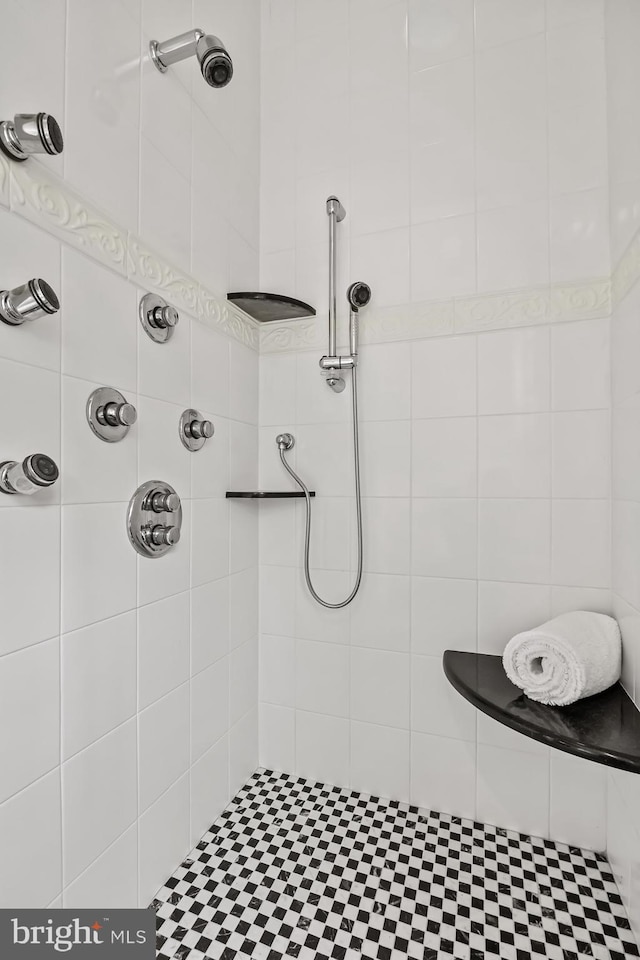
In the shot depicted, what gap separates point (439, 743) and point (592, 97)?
1898 millimetres

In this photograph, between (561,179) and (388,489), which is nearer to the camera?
(561,179)

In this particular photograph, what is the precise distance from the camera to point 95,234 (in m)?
0.98

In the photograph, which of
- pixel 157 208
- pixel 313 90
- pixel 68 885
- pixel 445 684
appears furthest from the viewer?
pixel 313 90

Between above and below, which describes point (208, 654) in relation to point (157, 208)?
below

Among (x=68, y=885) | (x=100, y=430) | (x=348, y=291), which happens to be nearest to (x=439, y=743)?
(x=68, y=885)

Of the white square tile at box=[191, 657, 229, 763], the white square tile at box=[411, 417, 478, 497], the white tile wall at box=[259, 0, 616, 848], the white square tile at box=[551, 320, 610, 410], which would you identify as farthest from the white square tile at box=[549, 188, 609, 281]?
the white square tile at box=[191, 657, 229, 763]

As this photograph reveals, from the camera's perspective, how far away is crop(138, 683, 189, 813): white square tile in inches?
43.9

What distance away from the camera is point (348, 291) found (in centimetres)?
149

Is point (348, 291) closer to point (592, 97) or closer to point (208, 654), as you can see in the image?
point (592, 97)

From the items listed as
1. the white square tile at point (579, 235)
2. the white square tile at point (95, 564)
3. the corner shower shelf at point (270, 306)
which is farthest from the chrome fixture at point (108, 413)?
the white square tile at point (579, 235)

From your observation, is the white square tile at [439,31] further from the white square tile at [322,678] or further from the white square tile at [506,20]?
the white square tile at [322,678]

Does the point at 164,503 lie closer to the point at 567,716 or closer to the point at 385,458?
the point at 385,458

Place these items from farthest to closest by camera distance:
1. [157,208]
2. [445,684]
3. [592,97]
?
[445,684] < [592,97] < [157,208]

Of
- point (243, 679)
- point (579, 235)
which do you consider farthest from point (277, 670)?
point (579, 235)
